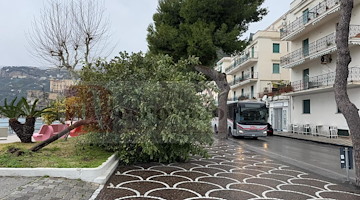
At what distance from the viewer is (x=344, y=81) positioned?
630cm

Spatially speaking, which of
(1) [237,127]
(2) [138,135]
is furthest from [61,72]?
(2) [138,135]

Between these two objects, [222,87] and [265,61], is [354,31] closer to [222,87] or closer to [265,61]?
[222,87]

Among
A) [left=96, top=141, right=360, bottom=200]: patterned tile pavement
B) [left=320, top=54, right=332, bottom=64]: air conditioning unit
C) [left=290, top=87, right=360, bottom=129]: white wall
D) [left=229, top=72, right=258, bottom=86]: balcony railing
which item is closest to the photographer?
[left=96, top=141, right=360, bottom=200]: patterned tile pavement

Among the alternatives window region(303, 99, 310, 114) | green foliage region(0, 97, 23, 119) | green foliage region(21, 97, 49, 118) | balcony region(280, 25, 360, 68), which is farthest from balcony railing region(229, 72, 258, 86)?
green foliage region(0, 97, 23, 119)

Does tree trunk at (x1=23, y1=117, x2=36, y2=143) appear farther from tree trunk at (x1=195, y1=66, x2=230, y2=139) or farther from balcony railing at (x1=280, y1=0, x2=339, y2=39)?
balcony railing at (x1=280, y1=0, x2=339, y2=39)

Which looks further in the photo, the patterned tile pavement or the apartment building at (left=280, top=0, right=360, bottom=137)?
the apartment building at (left=280, top=0, right=360, bottom=137)

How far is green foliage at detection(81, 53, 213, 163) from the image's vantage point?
7.56m

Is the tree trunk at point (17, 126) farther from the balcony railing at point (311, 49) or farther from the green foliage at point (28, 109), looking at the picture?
the balcony railing at point (311, 49)

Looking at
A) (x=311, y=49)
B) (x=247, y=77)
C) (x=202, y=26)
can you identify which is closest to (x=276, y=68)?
(x=247, y=77)

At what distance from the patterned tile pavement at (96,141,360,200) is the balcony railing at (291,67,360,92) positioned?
43.8 feet

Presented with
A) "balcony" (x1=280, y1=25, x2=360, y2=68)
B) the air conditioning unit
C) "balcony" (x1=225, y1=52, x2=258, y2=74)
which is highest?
"balcony" (x1=225, y1=52, x2=258, y2=74)

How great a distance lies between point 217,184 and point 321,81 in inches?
755

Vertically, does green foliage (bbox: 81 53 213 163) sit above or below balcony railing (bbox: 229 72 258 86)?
below

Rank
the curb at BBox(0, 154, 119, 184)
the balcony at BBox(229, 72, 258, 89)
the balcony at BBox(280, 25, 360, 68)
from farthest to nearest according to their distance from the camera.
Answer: the balcony at BBox(229, 72, 258, 89) < the balcony at BBox(280, 25, 360, 68) < the curb at BBox(0, 154, 119, 184)
